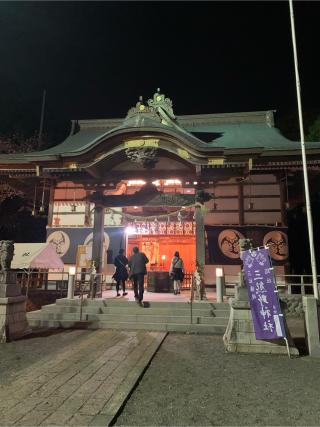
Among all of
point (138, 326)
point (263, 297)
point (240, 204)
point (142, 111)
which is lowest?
point (138, 326)

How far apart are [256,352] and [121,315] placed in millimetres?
4499

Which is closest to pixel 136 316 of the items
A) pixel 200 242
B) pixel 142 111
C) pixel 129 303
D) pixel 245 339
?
pixel 129 303

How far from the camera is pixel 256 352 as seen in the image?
665cm

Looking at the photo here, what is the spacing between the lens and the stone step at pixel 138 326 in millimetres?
8778

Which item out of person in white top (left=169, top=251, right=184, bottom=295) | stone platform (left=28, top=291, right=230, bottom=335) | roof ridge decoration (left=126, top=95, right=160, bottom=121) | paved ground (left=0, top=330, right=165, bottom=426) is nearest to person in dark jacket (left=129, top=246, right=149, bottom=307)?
stone platform (left=28, top=291, right=230, bottom=335)

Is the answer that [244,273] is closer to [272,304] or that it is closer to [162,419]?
[272,304]

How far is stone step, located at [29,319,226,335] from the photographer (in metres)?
8.78

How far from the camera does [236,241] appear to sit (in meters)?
15.1

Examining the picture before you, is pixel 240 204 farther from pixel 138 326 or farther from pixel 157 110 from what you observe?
pixel 138 326

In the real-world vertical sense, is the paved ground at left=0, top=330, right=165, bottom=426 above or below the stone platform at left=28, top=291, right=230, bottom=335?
below

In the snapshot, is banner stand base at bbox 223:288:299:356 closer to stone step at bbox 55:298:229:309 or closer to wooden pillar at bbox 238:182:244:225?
stone step at bbox 55:298:229:309

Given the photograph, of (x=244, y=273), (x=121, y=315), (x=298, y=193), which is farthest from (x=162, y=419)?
(x=298, y=193)

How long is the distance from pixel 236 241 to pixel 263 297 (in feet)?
28.1

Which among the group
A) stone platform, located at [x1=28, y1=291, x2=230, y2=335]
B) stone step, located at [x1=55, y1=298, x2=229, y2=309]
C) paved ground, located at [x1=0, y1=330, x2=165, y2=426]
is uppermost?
stone step, located at [x1=55, y1=298, x2=229, y2=309]
